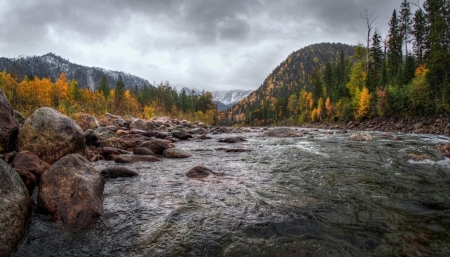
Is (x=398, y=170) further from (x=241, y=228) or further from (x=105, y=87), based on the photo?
(x=105, y=87)

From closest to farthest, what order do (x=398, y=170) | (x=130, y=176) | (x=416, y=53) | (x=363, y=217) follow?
(x=363, y=217) → (x=130, y=176) → (x=398, y=170) → (x=416, y=53)

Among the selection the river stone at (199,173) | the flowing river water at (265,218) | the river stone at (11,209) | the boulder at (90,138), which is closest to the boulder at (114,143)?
the boulder at (90,138)

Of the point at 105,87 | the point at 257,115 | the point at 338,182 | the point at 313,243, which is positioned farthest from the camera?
the point at 257,115

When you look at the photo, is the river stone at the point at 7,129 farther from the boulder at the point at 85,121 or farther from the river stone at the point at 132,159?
the boulder at the point at 85,121

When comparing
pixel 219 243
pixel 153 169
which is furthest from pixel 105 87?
pixel 219 243

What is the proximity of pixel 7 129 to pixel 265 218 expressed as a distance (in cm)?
722

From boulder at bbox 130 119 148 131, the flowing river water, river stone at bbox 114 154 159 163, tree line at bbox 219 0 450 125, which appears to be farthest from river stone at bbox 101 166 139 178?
tree line at bbox 219 0 450 125

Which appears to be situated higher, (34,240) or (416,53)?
(416,53)

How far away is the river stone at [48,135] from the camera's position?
6809 millimetres

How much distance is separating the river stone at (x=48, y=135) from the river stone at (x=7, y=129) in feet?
0.60

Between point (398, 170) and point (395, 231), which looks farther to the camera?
Answer: point (398, 170)

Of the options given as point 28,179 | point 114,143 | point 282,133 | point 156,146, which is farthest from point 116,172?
point 282,133

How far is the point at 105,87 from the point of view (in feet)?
282

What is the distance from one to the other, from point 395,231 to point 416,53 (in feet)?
194
